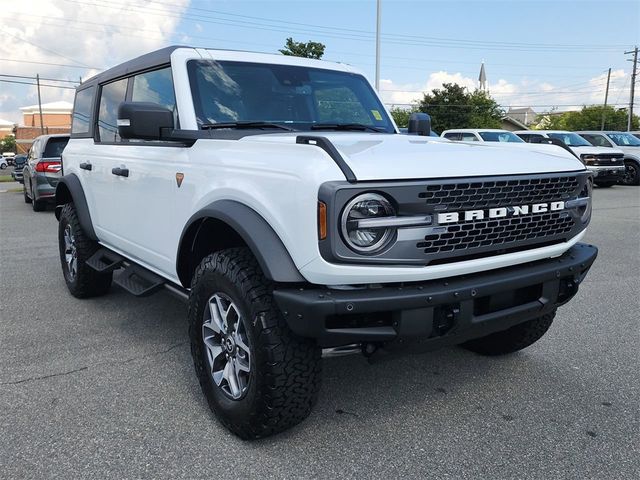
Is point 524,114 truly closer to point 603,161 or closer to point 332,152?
point 603,161

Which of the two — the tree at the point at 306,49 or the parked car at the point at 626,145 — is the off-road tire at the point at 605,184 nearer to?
the parked car at the point at 626,145

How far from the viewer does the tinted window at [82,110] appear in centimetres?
503

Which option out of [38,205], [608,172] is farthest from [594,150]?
[38,205]

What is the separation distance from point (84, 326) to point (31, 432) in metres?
1.70

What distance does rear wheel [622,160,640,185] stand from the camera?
1855cm

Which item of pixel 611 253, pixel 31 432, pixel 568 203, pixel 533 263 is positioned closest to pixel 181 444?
pixel 31 432

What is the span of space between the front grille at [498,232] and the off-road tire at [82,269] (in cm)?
345

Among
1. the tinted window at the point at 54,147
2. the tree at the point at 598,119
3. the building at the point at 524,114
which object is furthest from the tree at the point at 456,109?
the building at the point at 524,114

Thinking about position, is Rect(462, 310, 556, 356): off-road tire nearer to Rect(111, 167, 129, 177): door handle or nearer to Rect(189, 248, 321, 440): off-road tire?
Rect(189, 248, 321, 440): off-road tire

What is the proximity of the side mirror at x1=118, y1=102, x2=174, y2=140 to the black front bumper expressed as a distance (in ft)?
4.22

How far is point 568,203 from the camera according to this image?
9.48 feet

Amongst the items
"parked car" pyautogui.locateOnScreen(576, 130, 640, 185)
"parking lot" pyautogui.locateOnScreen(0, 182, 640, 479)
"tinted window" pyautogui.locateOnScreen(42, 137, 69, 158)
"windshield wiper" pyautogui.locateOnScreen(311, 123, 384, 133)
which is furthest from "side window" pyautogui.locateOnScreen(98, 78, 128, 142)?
"parked car" pyautogui.locateOnScreen(576, 130, 640, 185)

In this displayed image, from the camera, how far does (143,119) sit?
2.96 m

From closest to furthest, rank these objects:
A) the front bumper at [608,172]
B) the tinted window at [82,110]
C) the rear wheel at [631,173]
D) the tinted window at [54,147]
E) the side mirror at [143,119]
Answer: the side mirror at [143,119] → the tinted window at [82,110] → the tinted window at [54,147] → the front bumper at [608,172] → the rear wheel at [631,173]
